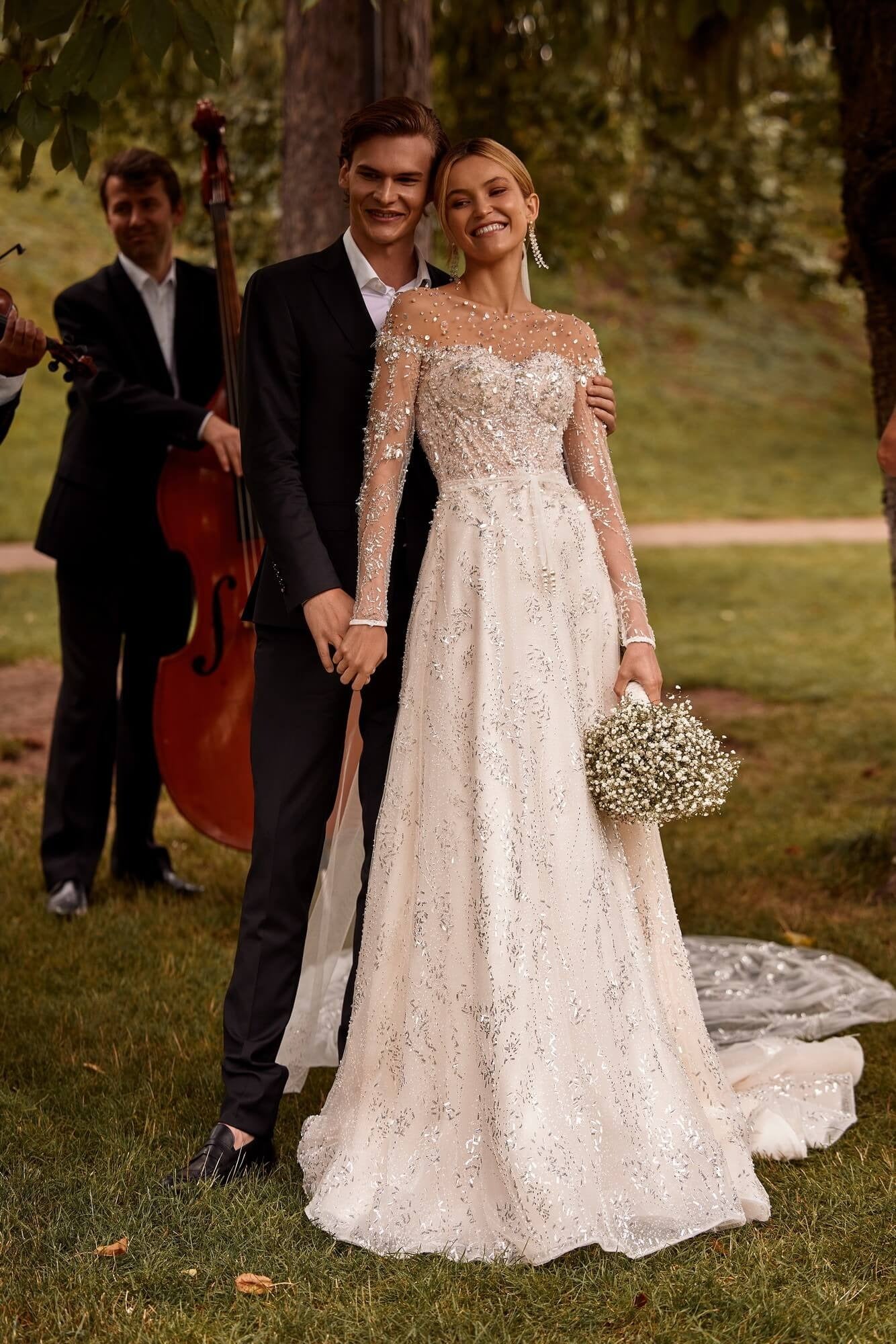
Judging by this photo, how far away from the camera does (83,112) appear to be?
381 centimetres

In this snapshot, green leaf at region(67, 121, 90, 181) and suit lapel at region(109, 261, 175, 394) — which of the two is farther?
suit lapel at region(109, 261, 175, 394)

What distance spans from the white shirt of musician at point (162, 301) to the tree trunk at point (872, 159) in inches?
91.1

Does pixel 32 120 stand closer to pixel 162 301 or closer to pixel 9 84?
pixel 9 84

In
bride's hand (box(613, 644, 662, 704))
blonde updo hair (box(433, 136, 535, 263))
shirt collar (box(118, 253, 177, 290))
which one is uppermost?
blonde updo hair (box(433, 136, 535, 263))

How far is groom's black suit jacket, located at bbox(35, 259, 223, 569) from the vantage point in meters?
5.20

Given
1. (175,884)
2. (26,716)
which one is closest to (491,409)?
(175,884)

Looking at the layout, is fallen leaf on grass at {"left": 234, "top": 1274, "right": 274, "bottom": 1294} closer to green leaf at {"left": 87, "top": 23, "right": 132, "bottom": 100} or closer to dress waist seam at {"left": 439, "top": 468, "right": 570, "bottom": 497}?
dress waist seam at {"left": 439, "top": 468, "right": 570, "bottom": 497}

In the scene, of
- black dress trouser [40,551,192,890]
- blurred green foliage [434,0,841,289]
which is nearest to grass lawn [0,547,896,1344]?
black dress trouser [40,551,192,890]

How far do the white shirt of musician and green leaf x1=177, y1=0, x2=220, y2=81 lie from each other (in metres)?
1.50

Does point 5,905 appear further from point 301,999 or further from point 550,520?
point 550,520

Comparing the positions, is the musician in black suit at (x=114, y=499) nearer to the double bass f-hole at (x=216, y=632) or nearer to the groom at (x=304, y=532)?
the double bass f-hole at (x=216, y=632)

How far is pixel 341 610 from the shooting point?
3.20m

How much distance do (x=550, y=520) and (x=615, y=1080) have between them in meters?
1.15

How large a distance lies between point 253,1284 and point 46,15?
2.81 m
